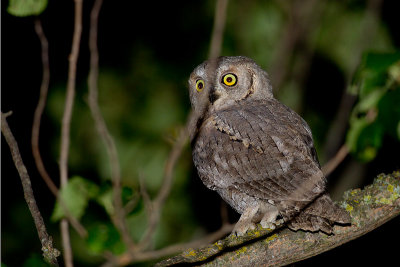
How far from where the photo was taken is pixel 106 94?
6.04 meters

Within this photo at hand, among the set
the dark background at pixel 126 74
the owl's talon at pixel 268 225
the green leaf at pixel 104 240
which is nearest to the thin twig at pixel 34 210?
the green leaf at pixel 104 240

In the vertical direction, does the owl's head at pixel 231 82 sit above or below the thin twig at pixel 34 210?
above

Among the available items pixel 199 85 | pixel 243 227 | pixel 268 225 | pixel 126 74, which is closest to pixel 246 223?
pixel 243 227

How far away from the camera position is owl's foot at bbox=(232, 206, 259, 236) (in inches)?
115

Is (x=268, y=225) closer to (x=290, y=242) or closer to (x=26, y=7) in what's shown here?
(x=290, y=242)

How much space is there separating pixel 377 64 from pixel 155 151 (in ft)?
12.1

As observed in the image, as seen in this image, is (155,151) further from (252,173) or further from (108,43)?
(252,173)

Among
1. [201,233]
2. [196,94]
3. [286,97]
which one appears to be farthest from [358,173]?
[196,94]

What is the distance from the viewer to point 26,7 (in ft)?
7.99

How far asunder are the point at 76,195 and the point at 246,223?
3.86ft

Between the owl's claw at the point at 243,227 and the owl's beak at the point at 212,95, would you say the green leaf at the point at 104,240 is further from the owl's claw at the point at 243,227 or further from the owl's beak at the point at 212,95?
the owl's beak at the point at 212,95

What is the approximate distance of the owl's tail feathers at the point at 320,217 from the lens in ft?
8.32

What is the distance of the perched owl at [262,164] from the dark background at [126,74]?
197 cm

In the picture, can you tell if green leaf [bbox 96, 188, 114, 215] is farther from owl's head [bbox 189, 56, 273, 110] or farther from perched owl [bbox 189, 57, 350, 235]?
owl's head [bbox 189, 56, 273, 110]
